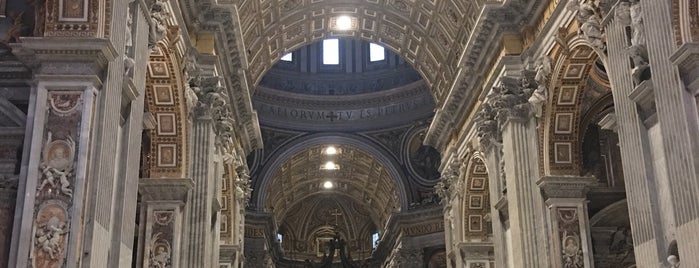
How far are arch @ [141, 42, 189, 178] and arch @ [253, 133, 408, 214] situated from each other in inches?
689

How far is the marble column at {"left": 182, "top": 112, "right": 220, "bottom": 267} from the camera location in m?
12.4

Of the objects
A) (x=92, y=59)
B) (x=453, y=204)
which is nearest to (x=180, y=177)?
(x=92, y=59)

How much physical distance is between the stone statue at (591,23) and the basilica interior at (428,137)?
0.03 m

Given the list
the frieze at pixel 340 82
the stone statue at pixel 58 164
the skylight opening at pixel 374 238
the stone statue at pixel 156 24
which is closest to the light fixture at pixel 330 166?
the frieze at pixel 340 82

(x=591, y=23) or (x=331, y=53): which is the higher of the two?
(x=331, y=53)

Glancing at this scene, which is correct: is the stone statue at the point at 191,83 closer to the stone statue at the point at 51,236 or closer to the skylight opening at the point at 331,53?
the stone statue at the point at 51,236

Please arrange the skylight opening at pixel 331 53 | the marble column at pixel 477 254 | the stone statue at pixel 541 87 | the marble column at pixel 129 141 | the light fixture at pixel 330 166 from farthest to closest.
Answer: the light fixture at pixel 330 166 → the skylight opening at pixel 331 53 → the marble column at pixel 477 254 → the stone statue at pixel 541 87 → the marble column at pixel 129 141

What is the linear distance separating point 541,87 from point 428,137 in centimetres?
771

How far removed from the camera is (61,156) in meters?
7.39

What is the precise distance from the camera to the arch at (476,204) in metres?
17.7

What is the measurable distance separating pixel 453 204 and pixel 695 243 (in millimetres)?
11387

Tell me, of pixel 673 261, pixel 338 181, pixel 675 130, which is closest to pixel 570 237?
pixel 673 261

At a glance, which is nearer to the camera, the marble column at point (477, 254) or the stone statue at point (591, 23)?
the stone statue at point (591, 23)

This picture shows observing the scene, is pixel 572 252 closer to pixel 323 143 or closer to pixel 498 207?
pixel 498 207
